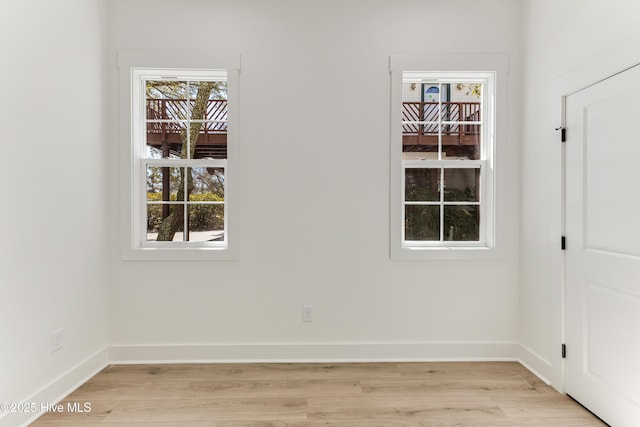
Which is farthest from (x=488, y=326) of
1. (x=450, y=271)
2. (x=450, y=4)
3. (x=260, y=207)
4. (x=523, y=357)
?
(x=450, y=4)

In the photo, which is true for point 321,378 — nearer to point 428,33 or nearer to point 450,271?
point 450,271

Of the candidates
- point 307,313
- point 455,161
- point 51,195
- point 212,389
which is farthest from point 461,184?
point 51,195

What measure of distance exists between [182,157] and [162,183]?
27 centimetres

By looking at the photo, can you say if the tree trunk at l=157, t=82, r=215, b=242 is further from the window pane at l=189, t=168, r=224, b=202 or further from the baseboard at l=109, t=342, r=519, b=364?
the baseboard at l=109, t=342, r=519, b=364

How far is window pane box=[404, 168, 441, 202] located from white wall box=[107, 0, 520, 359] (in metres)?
0.25

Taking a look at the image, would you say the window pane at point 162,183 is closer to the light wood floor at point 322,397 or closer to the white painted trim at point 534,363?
the light wood floor at point 322,397

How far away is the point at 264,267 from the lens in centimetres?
287

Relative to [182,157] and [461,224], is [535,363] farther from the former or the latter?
[182,157]

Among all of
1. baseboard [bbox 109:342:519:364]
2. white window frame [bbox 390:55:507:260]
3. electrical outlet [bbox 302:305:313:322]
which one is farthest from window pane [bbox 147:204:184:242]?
white window frame [bbox 390:55:507:260]

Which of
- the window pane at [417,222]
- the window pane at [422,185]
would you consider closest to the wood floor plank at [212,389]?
the window pane at [417,222]

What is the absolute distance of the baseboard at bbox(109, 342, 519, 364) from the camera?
2828 millimetres

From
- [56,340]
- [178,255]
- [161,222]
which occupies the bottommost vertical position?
[56,340]

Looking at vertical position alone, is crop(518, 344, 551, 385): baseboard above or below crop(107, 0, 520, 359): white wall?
below

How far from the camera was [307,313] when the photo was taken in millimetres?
2877
